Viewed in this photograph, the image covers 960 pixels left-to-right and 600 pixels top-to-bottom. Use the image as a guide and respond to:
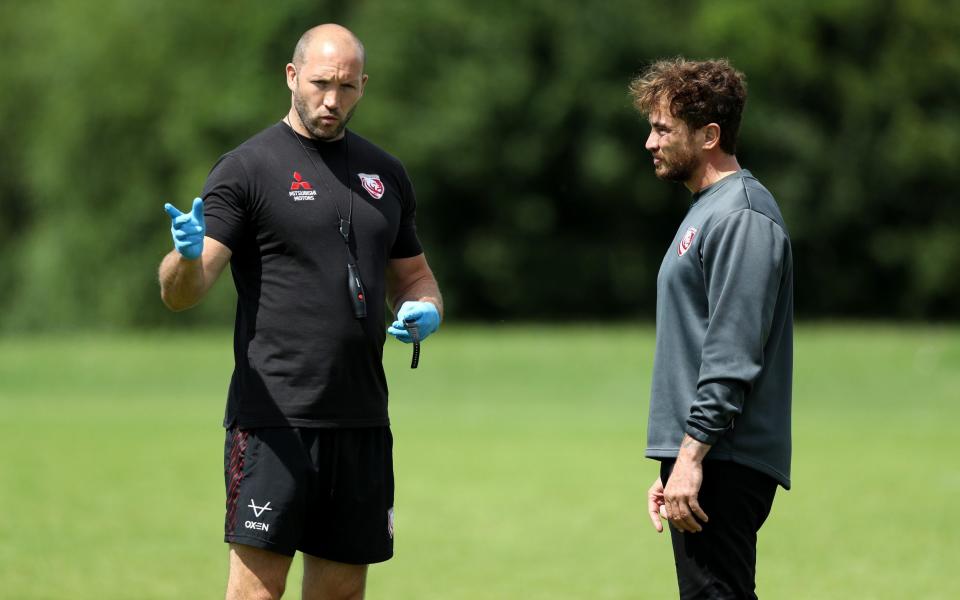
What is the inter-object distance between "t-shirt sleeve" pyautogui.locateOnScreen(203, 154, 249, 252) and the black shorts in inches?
27.1

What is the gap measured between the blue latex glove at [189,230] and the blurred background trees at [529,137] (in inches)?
1327

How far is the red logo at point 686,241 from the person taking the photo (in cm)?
409

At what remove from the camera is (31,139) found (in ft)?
145

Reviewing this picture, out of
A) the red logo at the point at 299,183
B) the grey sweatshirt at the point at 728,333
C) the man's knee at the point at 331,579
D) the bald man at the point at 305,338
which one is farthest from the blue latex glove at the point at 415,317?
the grey sweatshirt at the point at 728,333

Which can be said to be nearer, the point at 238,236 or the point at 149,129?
the point at 238,236

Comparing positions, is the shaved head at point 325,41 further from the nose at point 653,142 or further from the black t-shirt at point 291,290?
the nose at point 653,142

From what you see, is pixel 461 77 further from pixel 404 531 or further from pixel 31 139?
pixel 404 531

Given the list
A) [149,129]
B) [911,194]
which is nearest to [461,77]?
[149,129]

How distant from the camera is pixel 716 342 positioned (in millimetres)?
3945

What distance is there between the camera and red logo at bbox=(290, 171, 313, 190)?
453 cm

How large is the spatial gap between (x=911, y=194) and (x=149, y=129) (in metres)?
23.5

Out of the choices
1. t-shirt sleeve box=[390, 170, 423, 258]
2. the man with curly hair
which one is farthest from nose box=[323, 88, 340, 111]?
the man with curly hair

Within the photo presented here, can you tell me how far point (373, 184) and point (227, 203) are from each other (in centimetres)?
57

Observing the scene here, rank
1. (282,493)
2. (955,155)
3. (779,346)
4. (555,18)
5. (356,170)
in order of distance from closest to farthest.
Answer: (779,346) → (282,493) → (356,170) → (955,155) → (555,18)
